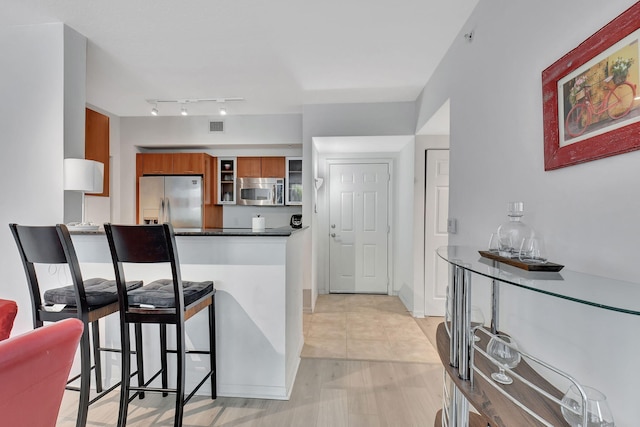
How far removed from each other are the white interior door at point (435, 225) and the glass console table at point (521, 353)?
2500 mm

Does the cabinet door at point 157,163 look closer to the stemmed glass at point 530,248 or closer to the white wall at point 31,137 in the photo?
the white wall at point 31,137

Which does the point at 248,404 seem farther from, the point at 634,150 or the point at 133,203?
the point at 133,203

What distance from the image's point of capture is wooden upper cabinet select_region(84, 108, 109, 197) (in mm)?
2762

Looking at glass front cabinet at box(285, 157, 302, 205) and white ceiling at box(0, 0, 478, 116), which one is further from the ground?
white ceiling at box(0, 0, 478, 116)

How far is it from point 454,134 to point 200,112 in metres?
3.36

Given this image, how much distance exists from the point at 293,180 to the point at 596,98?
3.84 metres

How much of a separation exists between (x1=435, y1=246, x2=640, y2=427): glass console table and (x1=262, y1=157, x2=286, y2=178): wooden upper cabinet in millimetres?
3672

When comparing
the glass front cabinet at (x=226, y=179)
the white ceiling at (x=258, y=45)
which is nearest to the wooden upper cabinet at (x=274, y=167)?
the glass front cabinet at (x=226, y=179)

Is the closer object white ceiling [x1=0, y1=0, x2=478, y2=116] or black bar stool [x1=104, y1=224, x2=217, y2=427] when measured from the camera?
black bar stool [x1=104, y1=224, x2=217, y2=427]

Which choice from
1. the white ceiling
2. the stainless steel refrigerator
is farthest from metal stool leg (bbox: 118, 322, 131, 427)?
the stainless steel refrigerator

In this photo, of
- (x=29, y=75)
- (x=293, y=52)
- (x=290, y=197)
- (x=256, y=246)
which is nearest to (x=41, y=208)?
(x=29, y=75)

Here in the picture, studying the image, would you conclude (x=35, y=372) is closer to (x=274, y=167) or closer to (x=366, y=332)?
(x=366, y=332)

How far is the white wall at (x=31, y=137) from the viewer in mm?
2166

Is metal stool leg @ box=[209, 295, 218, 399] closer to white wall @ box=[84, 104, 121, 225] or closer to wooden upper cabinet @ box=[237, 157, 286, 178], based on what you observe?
wooden upper cabinet @ box=[237, 157, 286, 178]
